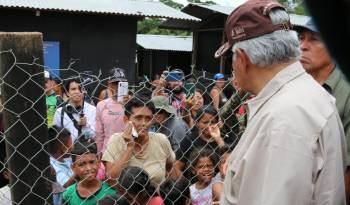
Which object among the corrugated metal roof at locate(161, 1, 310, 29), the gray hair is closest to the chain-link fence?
the gray hair

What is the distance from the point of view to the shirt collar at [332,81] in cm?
186

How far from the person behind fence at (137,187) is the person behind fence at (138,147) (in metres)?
0.10

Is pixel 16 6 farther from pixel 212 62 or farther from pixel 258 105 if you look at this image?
pixel 258 105

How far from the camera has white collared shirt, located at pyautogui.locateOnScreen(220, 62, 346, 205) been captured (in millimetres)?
1203

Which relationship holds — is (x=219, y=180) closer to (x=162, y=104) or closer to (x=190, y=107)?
(x=162, y=104)

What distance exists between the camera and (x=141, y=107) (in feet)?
9.22

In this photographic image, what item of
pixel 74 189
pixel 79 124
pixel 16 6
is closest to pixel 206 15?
pixel 16 6

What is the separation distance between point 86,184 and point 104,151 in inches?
14.5

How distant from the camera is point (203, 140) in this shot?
3.28 m

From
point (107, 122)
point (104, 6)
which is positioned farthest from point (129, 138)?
point (104, 6)

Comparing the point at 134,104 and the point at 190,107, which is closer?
the point at 134,104

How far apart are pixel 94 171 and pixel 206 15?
9.22m

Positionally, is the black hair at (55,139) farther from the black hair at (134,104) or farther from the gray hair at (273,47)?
the gray hair at (273,47)

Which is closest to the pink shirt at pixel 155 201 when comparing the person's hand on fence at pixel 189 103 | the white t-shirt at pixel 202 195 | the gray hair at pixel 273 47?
the white t-shirt at pixel 202 195
